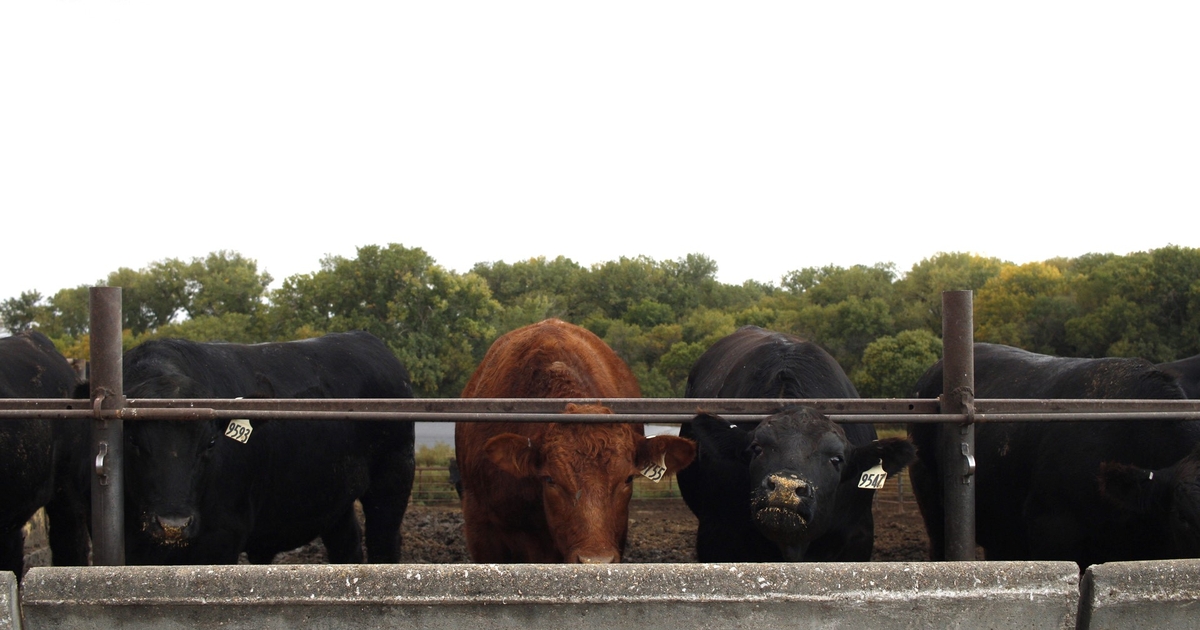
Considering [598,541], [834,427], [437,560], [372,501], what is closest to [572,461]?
[598,541]

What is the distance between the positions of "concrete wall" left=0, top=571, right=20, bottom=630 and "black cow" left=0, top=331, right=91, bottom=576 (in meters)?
2.44

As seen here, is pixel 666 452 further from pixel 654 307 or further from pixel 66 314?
pixel 66 314

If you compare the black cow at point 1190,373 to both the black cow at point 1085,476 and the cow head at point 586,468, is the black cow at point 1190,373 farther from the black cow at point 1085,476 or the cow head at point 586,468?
the cow head at point 586,468

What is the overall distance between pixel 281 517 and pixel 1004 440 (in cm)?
475

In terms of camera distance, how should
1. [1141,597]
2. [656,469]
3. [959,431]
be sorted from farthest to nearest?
[656,469], [959,431], [1141,597]

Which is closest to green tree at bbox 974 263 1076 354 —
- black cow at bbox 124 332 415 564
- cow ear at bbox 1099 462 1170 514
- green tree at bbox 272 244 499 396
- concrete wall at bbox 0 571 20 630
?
green tree at bbox 272 244 499 396

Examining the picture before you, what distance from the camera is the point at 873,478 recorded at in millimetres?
4824

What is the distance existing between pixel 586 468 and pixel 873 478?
55.2 inches

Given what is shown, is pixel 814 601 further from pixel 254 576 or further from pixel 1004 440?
pixel 1004 440

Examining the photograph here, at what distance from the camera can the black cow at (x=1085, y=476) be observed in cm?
472

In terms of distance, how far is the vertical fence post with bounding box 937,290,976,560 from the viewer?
4277 mm

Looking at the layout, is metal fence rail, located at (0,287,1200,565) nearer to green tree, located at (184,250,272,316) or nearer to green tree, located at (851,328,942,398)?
green tree, located at (851,328,942,398)

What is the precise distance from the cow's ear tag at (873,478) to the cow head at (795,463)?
68 mm

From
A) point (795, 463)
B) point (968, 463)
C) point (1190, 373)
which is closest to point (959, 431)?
point (968, 463)
